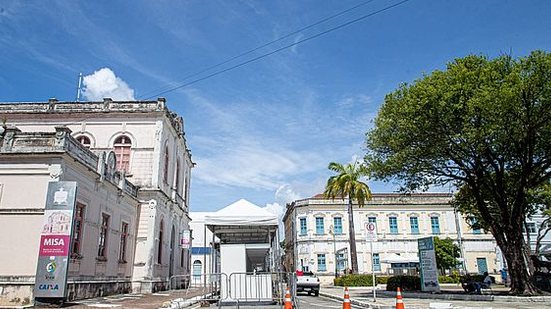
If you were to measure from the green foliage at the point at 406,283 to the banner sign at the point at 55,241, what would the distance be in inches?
591

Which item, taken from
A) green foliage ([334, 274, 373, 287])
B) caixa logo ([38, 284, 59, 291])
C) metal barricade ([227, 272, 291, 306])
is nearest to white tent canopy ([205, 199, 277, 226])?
metal barricade ([227, 272, 291, 306])

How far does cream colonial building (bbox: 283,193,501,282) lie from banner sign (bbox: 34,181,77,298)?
35.1 metres

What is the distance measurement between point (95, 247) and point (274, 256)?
794 centimetres

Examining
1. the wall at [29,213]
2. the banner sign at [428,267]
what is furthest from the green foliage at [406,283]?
the wall at [29,213]

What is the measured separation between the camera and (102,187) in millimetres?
17422

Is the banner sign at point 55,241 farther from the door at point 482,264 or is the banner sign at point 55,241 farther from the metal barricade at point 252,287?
the door at point 482,264

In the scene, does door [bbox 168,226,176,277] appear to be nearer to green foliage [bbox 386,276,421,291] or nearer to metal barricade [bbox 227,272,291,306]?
green foliage [bbox 386,276,421,291]

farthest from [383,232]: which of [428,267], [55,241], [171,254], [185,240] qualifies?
[55,241]

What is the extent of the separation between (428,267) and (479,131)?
6485 millimetres

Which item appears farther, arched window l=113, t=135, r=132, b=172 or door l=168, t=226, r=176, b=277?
door l=168, t=226, r=176, b=277

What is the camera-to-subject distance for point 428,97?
16234mm

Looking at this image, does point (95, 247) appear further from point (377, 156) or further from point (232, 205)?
point (377, 156)

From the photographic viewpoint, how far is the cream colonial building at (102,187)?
44.4ft

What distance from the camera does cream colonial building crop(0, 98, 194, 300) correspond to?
532 inches
